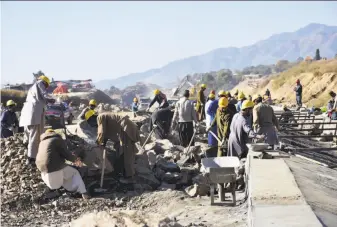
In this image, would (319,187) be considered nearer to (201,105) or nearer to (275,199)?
(275,199)

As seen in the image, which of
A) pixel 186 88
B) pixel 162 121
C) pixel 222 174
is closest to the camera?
pixel 222 174

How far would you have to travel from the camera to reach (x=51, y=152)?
27.0 ft

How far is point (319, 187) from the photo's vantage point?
252 inches

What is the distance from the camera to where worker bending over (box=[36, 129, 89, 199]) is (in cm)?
824

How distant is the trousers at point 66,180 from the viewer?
8367mm

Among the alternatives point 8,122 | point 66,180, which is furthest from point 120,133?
point 8,122

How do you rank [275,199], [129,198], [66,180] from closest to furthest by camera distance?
[275,199]
[66,180]
[129,198]

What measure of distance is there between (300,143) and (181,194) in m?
6.28

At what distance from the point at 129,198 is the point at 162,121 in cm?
429

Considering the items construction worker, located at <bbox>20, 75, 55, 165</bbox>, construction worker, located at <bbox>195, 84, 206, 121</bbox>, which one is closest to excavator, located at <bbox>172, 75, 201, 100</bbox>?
construction worker, located at <bbox>195, 84, 206, 121</bbox>

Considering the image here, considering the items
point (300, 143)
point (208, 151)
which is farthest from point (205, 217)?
point (300, 143)

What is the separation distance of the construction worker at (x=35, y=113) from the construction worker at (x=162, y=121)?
3.86m

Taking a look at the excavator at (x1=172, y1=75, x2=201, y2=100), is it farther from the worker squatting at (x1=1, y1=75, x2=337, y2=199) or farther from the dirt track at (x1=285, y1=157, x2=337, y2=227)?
the dirt track at (x1=285, y1=157, x2=337, y2=227)

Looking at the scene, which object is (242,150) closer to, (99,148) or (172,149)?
(99,148)
